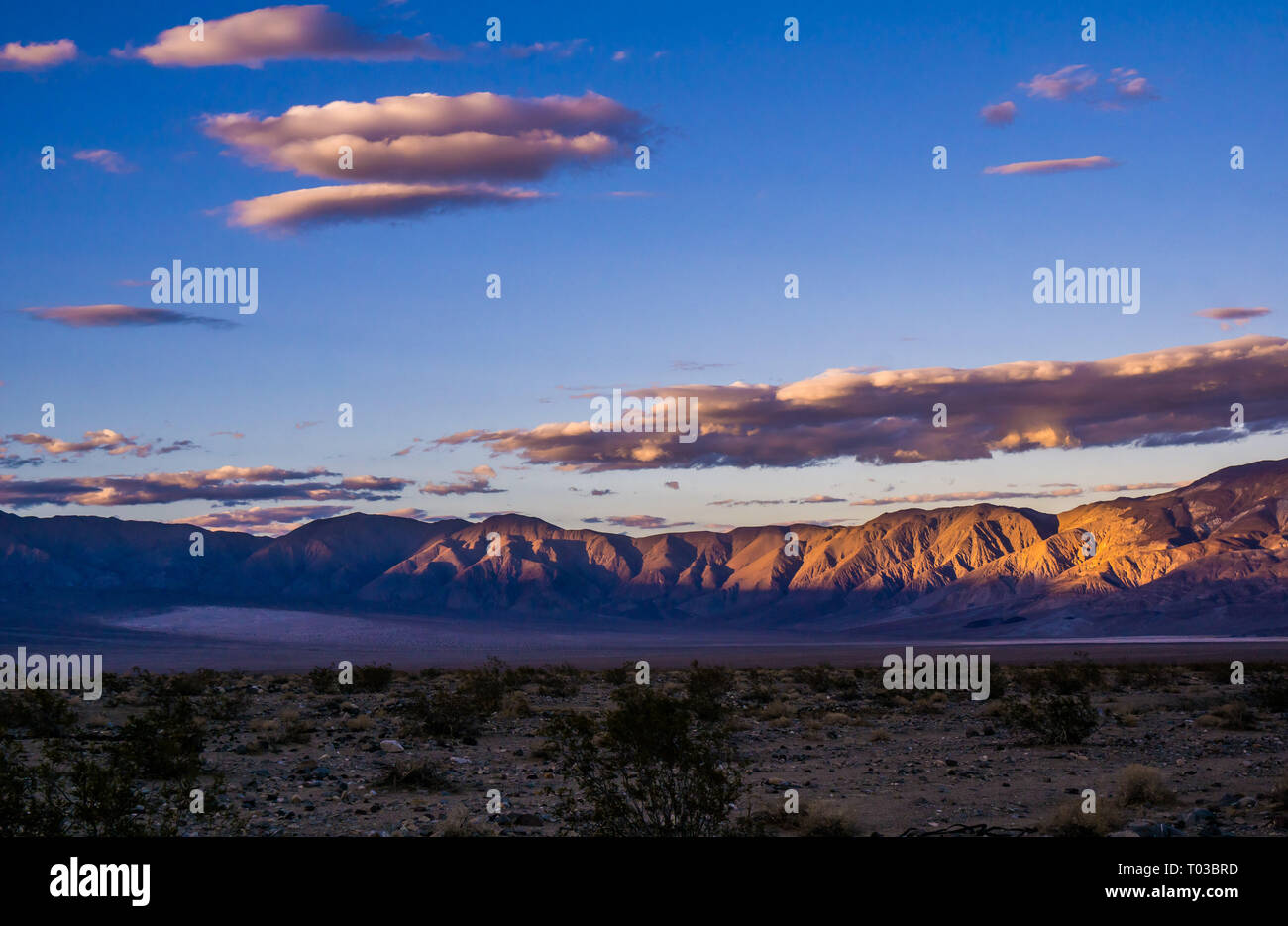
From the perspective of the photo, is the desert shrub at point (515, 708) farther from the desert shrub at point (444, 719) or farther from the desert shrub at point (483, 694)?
the desert shrub at point (444, 719)

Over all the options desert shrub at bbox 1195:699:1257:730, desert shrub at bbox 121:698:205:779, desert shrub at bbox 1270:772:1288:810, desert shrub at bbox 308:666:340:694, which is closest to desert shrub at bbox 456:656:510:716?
desert shrub at bbox 308:666:340:694

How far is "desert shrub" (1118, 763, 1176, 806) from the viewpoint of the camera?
1500 centimetres

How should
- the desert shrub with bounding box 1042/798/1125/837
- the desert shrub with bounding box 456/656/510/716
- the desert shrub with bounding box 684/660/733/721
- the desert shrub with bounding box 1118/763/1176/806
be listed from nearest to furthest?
the desert shrub with bounding box 1042/798/1125/837 → the desert shrub with bounding box 1118/763/1176/806 → the desert shrub with bounding box 684/660/733/721 → the desert shrub with bounding box 456/656/510/716

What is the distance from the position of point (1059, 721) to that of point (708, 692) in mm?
11605

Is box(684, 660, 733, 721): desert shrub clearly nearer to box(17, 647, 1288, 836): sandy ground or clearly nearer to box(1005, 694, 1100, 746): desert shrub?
box(17, 647, 1288, 836): sandy ground

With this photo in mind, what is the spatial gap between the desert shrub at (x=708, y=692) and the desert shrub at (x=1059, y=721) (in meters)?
7.02

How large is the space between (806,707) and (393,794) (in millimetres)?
17540

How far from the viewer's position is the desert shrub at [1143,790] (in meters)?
15.0

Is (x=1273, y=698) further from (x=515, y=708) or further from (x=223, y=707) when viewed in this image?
(x=223, y=707)

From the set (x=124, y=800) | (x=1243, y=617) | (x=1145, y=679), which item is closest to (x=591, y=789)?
(x=124, y=800)

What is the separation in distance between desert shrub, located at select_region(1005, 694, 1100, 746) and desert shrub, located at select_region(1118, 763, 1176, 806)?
7032mm

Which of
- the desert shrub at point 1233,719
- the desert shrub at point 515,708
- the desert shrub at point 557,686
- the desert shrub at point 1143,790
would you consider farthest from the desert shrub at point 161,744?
the desert shrub at point 1233,719
